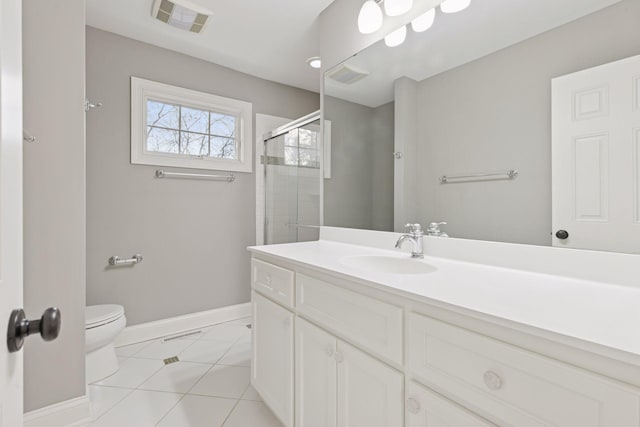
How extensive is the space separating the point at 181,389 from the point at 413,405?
1.53m

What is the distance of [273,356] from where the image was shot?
4.72 feet

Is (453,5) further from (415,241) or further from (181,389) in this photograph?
(181,389)

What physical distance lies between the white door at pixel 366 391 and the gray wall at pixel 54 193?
1.33 metres

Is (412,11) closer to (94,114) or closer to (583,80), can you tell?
(583,80)

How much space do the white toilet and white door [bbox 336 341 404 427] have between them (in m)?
1.57

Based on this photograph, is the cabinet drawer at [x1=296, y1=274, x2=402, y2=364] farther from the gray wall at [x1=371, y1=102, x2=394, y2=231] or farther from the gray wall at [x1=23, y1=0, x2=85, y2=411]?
the gray wall at [x1=23, y1=0, x2=85, y2=411]

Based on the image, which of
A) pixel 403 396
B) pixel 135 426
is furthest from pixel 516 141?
pixel 135 426

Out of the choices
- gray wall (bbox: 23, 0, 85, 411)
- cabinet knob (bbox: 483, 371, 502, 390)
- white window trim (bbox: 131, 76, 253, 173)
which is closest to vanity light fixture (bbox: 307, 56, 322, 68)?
white window trim (bbox: 131, 76, 253, 173)

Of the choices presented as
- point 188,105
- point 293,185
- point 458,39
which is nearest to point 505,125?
point 458,39

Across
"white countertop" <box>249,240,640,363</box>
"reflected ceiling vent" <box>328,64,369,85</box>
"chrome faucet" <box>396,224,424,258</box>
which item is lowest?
"white countertop" <box>249,240,640,363</box>

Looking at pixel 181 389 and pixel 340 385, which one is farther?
pixel 181 389

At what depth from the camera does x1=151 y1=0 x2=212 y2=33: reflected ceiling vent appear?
1.93 meters

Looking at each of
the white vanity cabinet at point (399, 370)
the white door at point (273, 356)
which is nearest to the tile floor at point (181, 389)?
the white door at point (273, 356)

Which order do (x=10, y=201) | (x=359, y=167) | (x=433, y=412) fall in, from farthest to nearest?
1. (x=359, y=167)
2. (x=433, y=412)
3. (x=10, y=201)
